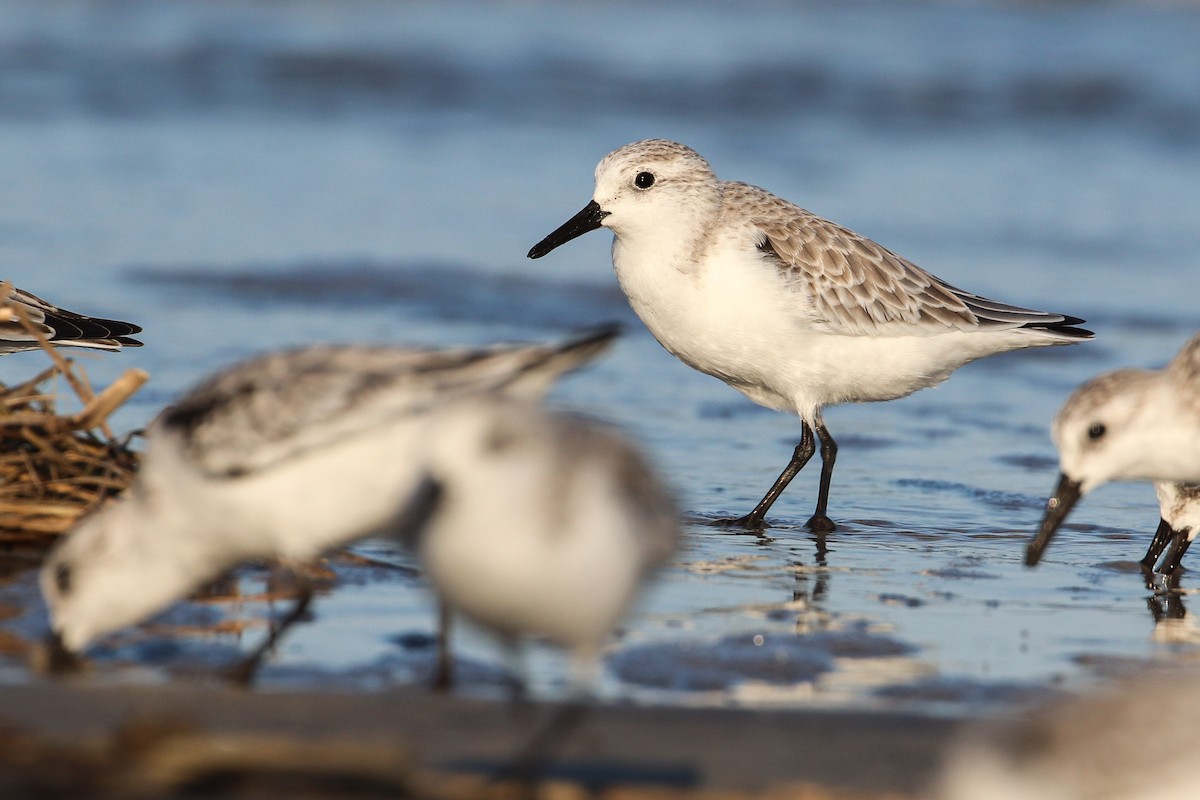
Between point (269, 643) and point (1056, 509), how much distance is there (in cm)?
264

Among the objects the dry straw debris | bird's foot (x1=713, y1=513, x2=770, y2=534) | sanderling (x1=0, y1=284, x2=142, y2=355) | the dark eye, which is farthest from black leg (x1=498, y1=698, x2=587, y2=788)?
sanderling (x1=0, y1=284, x2=142, y2=355)

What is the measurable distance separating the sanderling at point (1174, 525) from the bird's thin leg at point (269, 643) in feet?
11.4

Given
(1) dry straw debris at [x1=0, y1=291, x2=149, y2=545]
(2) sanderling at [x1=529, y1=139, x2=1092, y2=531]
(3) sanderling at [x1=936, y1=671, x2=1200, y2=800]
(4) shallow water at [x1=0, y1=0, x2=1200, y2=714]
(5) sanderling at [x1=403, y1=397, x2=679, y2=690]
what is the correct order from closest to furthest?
1. (3) sanderling at [x1=936, y1=671, x2=1200, y2=800]
2. (5) sanderling at [x1=403, y1=397, x2=679, y2=690]
3. (4) shallow water at [x1=0, y1=0, x2=1200, y2=714]
4. (1) dry straw debris at [x1=0, y1=291, x2=149, y2=545]
5. (2) sanderling at [x1=529, y1=139, x2=1092, y2=531]

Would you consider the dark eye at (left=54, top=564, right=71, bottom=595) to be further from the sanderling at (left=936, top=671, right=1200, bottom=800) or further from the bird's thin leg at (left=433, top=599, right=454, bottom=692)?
the sanderling at (left=936, top=671, right=1200, bottom=800)

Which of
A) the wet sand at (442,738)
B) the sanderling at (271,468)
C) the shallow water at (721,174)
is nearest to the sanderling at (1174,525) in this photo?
the shallow water at (721,174)

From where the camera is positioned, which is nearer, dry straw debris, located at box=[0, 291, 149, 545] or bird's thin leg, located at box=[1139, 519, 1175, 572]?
dry straw debris, located at box=[0, 291, 149, 545]

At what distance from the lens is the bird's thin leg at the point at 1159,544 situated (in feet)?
22.0

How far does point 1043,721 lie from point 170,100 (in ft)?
55.7

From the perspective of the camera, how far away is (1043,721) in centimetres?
333

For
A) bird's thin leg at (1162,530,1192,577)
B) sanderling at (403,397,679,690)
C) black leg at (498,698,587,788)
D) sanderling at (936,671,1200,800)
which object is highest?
sanderling at (403,397,679,690)

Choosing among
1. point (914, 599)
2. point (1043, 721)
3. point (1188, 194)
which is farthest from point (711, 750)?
point (1188, 194)

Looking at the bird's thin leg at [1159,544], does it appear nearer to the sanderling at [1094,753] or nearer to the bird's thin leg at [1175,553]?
the bird's thin leg at [1175,553]

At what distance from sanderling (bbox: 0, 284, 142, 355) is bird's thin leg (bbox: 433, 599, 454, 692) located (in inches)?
121

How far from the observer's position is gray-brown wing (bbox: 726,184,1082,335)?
8.04m
